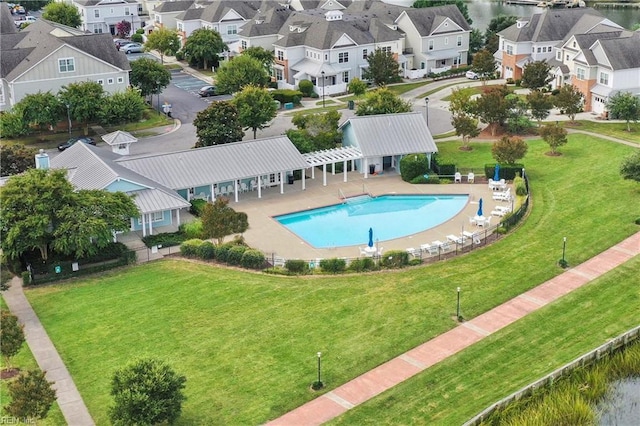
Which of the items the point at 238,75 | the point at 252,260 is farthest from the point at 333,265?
the point at 238,75

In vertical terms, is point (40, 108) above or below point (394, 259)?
above

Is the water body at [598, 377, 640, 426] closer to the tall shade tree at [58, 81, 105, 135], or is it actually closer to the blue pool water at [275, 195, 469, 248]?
the blue pool water at [275, 195, 469, 248]

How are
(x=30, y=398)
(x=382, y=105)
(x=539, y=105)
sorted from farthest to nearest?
(x=539, y=105) → (x=382, y=105) → (x=30, y=398)

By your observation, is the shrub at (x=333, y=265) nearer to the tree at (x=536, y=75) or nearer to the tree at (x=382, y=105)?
the tree at (x=382, y=105)

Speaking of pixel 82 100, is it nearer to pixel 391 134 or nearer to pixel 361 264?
pixel 391 134

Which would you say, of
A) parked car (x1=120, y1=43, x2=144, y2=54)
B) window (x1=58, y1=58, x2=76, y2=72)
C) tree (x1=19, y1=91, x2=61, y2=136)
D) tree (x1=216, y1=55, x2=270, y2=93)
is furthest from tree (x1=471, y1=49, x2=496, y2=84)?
parked car (x1=120, y1=43, x2=144, y2=54)

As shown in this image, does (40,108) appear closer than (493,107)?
No

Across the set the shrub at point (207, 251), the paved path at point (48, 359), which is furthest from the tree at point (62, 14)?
the paved path at point (48, 359)

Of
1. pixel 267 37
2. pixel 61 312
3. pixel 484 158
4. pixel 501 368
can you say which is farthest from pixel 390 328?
pixel 267 37

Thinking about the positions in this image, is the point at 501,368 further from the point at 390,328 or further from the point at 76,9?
the point at 76,9
